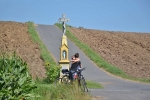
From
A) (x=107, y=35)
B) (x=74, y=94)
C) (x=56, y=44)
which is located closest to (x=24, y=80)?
(x=74, y=94)

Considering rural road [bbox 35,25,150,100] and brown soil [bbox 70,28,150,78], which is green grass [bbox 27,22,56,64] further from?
brown soil [bbox 70,28,150,78]

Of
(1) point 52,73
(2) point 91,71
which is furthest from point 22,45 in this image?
(1) point 52,73

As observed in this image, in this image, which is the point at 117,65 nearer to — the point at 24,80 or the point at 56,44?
the point at 56,44

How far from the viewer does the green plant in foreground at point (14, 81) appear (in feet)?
29.4

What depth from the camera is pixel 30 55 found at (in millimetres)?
33438

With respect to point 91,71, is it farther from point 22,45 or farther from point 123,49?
point 123,49

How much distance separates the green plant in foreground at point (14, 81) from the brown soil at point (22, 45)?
16.7 m

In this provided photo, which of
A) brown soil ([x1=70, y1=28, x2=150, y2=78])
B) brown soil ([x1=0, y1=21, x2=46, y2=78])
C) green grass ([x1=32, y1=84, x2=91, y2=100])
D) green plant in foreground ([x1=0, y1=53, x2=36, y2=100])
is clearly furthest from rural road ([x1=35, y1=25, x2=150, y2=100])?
green plant in foreground ([x1=0, y1=53, x2=36, y2=100])

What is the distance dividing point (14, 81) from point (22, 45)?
2856 cm

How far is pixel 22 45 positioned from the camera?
123 feet

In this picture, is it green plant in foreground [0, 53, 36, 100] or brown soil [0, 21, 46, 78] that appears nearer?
green plant in foreground [0, 53, 36, 100]

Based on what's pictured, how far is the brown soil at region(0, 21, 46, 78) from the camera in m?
29.7

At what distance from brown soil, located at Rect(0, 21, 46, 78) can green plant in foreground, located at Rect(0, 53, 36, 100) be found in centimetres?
1673

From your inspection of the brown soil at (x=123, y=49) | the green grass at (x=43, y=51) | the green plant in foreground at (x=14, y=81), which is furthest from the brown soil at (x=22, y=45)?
the green plant in foreground at (x=14, y=81)
